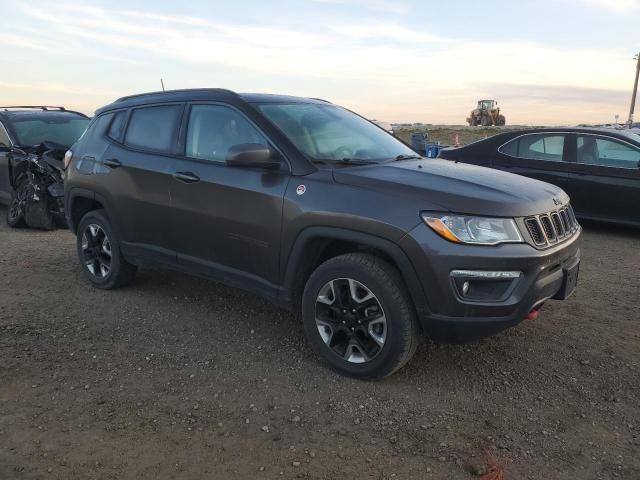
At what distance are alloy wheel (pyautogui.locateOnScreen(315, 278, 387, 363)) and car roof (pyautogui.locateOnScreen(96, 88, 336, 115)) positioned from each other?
63.0 inches

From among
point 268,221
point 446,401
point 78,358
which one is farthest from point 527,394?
point 78,358

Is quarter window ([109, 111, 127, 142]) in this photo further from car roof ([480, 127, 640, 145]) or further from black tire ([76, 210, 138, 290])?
car roof ([480, 127, 640, 145])

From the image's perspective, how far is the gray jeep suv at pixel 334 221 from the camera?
330 cm

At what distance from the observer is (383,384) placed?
3662mm

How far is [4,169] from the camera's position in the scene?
346 inches

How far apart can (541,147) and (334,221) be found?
592 centimetres

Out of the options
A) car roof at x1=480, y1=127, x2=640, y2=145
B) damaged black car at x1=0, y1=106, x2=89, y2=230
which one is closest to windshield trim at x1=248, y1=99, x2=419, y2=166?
car roof at x1=480, y1=127, x2=640, y2=145

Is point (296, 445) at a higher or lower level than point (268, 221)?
lower

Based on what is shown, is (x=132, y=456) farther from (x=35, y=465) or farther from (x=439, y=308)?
(x=439, y=308)

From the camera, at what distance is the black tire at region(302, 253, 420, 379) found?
342 cm

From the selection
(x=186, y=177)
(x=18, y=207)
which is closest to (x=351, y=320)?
(x=186, y=177)

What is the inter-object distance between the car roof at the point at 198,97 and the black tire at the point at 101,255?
104cm

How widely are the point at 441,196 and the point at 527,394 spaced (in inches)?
A: 52.6

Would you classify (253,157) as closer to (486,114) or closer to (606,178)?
(606,178)
